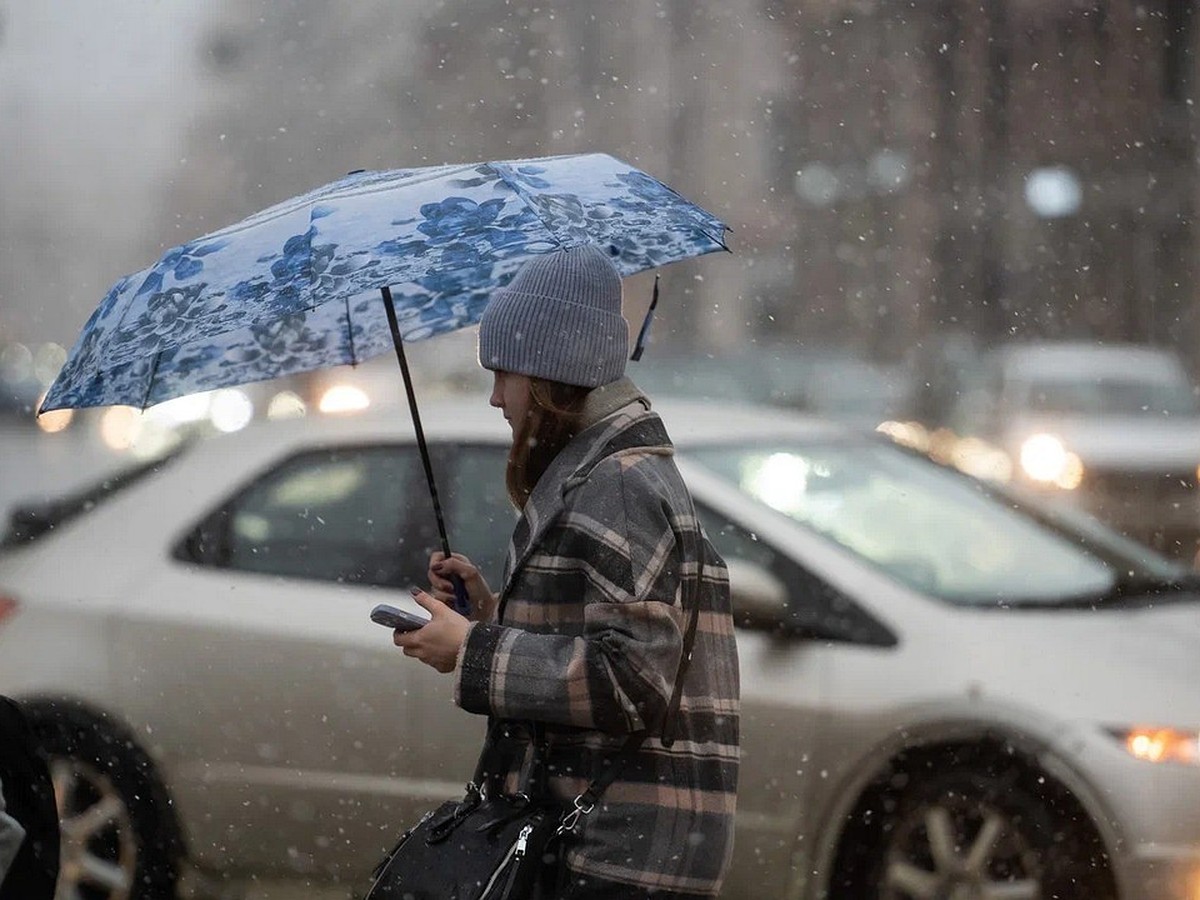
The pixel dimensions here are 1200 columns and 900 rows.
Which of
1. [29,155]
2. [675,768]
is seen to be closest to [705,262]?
[29,155]

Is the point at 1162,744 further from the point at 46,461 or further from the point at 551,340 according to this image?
the point at 46,461

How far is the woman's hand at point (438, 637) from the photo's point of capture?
96.9 inches

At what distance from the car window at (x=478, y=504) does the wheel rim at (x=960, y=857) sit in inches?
50.2

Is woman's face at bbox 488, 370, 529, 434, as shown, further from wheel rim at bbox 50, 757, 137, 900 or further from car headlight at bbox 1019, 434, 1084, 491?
car headlight at bbox 1019, 434, 1084, 491

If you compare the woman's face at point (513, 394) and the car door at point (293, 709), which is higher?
the woman's face at point (513, 394)

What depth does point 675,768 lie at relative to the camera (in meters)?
2.41

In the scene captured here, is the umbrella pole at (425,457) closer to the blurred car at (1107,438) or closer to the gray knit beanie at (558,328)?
the gray knit beanie at (558,328)

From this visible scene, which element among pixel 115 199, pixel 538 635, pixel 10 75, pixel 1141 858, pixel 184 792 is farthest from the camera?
pixel 115 199

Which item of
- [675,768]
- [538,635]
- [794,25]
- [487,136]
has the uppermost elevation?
[538,635]

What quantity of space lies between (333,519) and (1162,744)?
2169 millimetres

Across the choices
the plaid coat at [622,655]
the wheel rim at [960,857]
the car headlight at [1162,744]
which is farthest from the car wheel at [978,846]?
the plaid coat at [622,655]

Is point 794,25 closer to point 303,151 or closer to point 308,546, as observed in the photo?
point 303,151

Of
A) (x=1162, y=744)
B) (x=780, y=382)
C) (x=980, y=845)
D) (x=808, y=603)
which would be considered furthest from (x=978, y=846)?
(x=780, y=382)

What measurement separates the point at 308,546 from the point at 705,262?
28.9m
